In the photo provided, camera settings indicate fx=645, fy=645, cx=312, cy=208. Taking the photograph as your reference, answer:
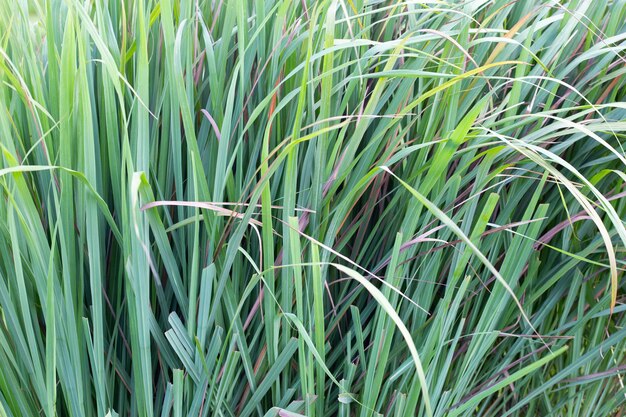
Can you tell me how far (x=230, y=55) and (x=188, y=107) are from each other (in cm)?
16

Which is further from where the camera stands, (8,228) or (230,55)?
(230,55)

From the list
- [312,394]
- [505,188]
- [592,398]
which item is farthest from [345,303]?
[592,398]

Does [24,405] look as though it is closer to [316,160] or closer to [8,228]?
[8,228]

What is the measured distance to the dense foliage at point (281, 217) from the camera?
0.54 metres

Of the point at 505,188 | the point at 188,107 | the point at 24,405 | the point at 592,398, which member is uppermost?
the point at 188,107

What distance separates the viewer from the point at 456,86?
24.9 inches

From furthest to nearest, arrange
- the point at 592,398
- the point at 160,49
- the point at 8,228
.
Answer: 1. the point at 592,398
2. the point at 160,49
3. the point at 8,228

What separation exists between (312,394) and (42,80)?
40 cm

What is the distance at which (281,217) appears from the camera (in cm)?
64

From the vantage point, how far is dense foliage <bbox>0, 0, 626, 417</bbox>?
54cm

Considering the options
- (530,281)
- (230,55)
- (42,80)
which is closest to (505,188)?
(530,281)

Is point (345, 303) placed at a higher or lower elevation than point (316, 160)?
lower

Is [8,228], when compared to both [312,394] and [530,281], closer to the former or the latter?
[312,394]

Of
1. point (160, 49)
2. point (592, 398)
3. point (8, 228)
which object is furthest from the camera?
point (592, 398)
